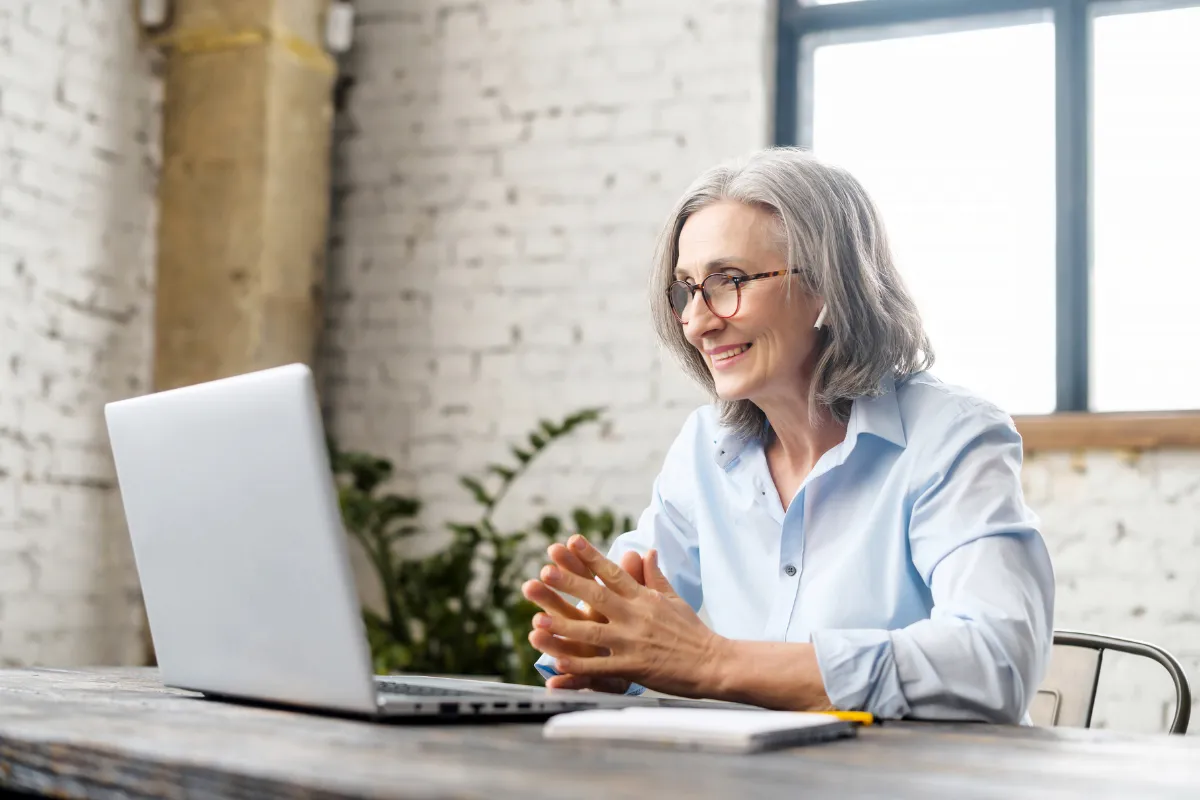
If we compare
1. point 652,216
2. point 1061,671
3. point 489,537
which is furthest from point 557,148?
point 1061,671

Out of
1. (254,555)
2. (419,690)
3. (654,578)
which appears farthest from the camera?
(654,578)

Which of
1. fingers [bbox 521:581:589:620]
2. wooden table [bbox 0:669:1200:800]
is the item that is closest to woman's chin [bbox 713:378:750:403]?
fingers [bbox 521:581:589:620]

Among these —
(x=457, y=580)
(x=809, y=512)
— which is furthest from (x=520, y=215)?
(x=809, y=512)

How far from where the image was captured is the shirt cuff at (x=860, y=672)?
4.27 ft

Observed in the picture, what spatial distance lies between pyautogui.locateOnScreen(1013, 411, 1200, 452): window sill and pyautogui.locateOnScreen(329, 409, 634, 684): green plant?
3.40ft

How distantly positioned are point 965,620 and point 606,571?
1.24ft

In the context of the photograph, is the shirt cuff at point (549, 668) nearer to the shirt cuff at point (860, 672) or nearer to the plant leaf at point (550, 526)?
the shirt cuff at point (860, 672)

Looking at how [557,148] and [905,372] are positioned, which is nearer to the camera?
[905,372]

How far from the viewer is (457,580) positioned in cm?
341

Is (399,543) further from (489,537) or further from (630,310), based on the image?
(630,310)

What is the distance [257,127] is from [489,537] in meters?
1.34

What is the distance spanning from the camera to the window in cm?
323

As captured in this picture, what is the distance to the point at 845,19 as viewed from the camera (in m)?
3.63

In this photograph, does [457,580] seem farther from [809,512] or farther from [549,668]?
[809,512]
